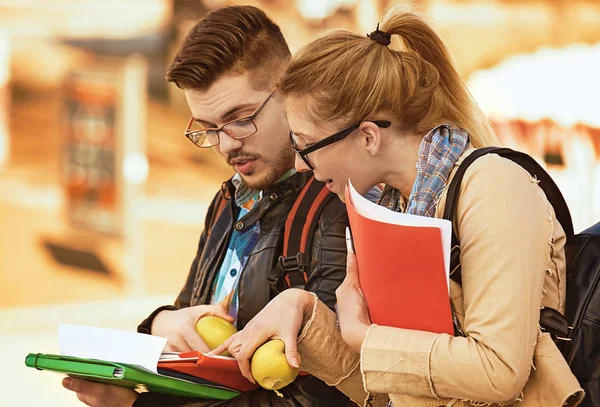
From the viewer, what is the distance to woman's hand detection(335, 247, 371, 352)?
5.51 ft

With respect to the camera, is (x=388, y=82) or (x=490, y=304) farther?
(x=388, y=82)

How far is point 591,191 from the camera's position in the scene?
6461 mm

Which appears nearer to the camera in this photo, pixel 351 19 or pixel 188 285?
pixel 188 285

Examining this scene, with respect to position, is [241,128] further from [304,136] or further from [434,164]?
[434,164]

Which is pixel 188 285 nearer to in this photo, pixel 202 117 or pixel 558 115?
pixel 202 117

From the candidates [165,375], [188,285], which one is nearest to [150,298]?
[188,285]

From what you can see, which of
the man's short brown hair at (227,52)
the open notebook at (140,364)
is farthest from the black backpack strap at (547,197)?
the man's short brown hair at (227,52)

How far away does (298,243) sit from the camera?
1.99 metres

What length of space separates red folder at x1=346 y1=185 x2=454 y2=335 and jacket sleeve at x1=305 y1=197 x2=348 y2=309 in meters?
0.25

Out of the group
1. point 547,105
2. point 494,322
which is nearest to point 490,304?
point 494,322

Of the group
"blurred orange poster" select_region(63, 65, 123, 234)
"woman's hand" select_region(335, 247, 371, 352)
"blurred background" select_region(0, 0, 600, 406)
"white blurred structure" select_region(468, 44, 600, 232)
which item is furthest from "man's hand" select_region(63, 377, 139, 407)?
"white blurred structure" select_region(468, 44, 600, 232)

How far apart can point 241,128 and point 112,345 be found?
63 centimetres

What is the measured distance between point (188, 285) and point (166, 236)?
169 inches

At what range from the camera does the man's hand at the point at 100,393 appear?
204cm
